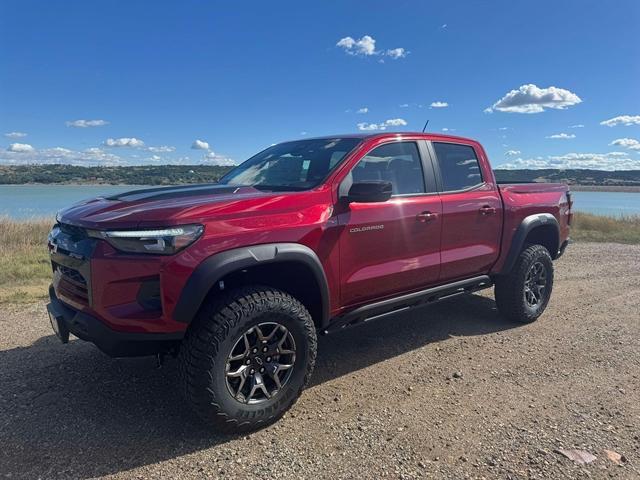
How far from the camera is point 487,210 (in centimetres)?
460

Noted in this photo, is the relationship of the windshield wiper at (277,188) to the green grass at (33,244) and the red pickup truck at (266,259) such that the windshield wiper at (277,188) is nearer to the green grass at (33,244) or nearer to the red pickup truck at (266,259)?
the red pickup truck at (266,259)

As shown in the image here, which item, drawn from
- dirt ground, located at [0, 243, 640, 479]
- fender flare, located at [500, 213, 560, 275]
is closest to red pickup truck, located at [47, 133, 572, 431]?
dirt ground, located at [0, 243, 640, 479]

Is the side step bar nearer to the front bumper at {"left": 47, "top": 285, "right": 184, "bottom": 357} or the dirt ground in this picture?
the dirt ground

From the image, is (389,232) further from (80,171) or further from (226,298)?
(80,171)

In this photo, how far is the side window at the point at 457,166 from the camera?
4406 millimetres

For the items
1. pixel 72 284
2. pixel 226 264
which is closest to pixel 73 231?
pixel 72 284

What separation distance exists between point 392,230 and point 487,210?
4.66 ft

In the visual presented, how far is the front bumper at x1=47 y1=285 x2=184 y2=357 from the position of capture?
2.70m

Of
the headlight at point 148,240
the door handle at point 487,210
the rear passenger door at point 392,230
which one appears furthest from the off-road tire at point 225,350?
the door handle at point 487,210

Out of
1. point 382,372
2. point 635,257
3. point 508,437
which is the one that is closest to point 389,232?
point 382,372

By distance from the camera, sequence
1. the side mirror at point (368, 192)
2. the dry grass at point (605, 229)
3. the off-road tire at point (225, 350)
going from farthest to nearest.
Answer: the dry grass at point (605, 229) < the side mirror at point (368, 192) < the off-road tire at point (225, 350)

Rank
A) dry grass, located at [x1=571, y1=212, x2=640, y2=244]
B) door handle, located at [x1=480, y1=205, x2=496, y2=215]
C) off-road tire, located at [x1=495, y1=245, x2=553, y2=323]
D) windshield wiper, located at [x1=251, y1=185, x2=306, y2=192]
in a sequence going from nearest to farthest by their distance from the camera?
1. windshield wiper, located at [x1=251, y1=185, x2=306, y2=192]
2. door handle, located at [x1=480, y1=205, x2=496, y2=215]
3. off-road tire, located at [x1=495, y1=245, x2=553, y2=323]
4. dry grass, located at [x1=571, y1=212, x2=640, y2=244]

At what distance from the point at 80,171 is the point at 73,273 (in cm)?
3028

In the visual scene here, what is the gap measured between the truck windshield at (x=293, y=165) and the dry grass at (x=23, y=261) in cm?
376
